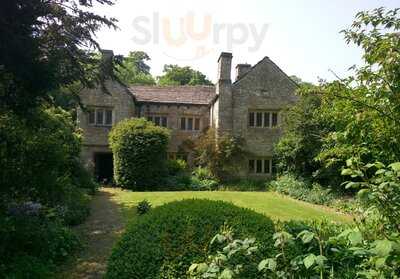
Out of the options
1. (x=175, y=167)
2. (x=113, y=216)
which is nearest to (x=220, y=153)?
(x=175, y=167)

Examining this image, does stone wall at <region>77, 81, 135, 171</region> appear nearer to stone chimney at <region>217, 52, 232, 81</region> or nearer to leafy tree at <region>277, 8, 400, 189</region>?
stone chimney at <region>217, 52, 232, 81</region>

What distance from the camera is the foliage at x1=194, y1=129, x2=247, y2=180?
26.1 m

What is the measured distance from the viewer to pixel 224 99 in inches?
1086

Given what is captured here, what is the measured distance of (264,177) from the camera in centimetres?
2767

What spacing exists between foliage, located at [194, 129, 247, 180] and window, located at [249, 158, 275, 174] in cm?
134

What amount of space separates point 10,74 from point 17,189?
8.50ft

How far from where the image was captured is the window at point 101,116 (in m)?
28.6

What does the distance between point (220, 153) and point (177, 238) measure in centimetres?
2077

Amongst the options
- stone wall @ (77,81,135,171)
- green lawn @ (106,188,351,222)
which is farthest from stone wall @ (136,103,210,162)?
green lawn @ (106,188,351,222)

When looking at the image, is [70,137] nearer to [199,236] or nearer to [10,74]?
[10,74]

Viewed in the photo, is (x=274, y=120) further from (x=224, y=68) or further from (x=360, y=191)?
(x=360, y=191)

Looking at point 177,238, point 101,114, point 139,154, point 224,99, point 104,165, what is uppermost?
point 224,99

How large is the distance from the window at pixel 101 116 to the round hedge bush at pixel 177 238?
926 inches

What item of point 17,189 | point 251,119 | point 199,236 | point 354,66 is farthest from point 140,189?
point 199,236
